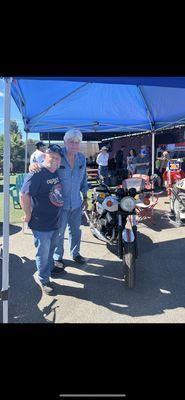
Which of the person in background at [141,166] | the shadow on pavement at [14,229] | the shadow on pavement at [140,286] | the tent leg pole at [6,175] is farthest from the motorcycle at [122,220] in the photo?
the person in background at [141,166]

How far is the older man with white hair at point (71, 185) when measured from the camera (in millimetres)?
3371

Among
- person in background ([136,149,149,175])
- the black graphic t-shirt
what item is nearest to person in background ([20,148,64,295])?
the black graphic t-shirt

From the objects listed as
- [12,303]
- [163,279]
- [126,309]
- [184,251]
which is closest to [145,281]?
[163,279]

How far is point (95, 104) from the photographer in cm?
549

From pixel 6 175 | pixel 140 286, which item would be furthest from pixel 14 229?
pixel 6 175

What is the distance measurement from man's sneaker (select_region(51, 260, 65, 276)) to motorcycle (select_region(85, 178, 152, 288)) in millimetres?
732

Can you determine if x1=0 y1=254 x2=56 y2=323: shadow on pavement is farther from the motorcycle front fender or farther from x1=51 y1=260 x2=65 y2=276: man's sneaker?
the motorcycle front fender

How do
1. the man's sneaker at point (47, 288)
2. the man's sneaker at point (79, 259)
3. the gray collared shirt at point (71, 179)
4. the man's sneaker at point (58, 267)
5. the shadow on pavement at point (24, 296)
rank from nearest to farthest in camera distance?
the shadow on pavement at point (24, 296), the man's sneaker at point (47, 288), the gray collared shirt at point (71, 179), the man's sneaker at point (58, 267), the man's sneaker at point (79, 259)

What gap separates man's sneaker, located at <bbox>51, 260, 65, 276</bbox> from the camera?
3.51 m

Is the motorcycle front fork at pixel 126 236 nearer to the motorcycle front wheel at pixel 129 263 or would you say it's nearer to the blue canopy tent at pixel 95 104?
the motorcycle front wheel at pixel 129 263
